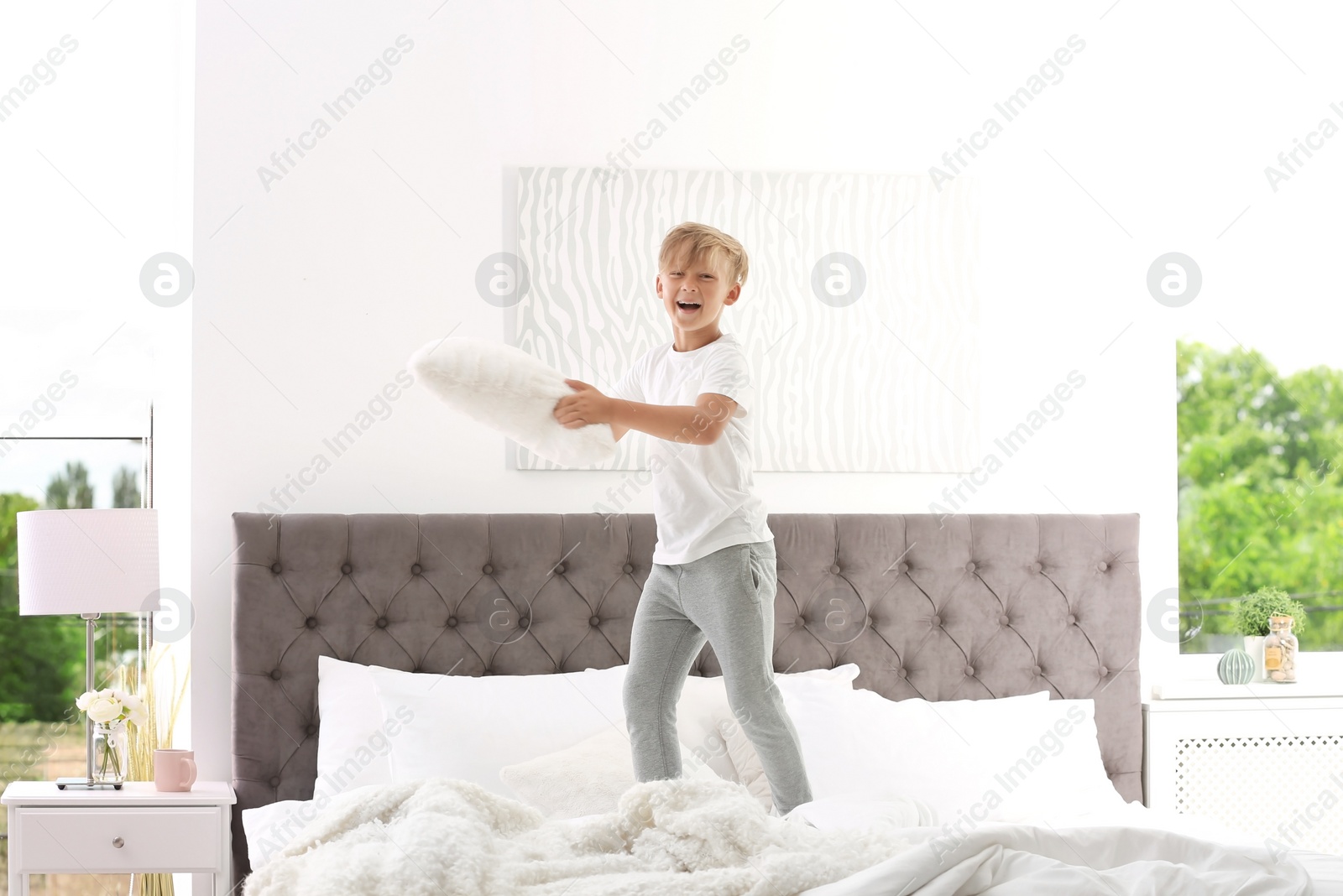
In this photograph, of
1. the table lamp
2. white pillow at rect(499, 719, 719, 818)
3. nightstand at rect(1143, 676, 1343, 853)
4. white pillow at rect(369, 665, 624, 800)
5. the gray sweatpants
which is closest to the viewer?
the gray sweatpants

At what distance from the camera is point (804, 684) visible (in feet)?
8.43

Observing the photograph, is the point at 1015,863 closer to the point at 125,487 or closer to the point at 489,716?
the point at 489,716

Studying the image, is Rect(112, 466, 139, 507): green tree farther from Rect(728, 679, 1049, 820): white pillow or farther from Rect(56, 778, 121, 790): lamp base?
Rect(728, 679, 1049, 820): white pillow

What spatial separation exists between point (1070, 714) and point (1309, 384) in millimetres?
1455

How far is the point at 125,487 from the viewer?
9.82 feet

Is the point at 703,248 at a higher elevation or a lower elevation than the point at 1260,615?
higher

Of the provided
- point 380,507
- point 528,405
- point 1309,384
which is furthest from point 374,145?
point 1309,384

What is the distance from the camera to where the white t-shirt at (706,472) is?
2.05m

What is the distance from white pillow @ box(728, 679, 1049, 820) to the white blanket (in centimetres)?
76

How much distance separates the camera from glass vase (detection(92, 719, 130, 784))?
2.50m

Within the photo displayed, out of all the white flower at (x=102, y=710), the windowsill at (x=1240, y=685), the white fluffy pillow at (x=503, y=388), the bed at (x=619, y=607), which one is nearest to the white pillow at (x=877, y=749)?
the bed at (x=619, y=607)

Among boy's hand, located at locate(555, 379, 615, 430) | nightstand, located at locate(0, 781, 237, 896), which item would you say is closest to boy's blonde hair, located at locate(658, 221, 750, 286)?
boy's hand, located at locate(555, 379, 615, 430)

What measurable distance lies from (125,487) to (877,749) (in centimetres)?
205

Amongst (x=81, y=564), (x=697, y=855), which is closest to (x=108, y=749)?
(x=81, y=564)
